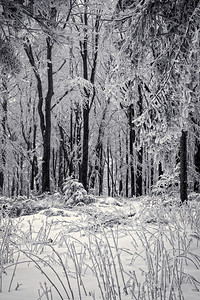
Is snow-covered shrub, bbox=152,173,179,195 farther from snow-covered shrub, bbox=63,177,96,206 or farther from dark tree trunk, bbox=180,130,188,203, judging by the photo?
snow-covered shrub, bbox=63,177,96,206

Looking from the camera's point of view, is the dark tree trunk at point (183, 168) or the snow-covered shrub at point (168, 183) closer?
the dark tree trunk at point (183, 168)

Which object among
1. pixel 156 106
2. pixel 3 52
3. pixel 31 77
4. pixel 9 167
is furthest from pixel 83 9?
pixel 156 106

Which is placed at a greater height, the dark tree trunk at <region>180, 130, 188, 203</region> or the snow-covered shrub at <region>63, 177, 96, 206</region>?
the dark tree trunk at <region>180, 130, 188, 203</region>

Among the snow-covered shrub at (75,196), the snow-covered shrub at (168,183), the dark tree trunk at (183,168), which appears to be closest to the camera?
the dark tree trunk at (183,168)

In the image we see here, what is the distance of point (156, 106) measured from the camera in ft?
15.8

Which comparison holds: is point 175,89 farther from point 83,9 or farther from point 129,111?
point 129,111

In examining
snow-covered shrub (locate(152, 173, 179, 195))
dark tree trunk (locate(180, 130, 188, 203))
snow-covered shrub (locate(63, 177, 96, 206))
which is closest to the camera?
dark tree trunk (locate(180, 130, 188, 203))

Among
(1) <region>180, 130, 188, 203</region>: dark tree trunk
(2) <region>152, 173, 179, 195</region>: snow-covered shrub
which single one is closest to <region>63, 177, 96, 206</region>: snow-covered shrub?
(2) <region>152, 173, 179, 195</region>: snow-covered shrub

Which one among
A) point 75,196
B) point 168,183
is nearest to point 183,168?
point 168,183

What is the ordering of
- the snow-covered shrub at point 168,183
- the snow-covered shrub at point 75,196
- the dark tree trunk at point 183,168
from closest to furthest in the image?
the dark tree trunk at point 183,168 → the snow-covered shrub at point 75,196 → the snow-covered shrub at point 168,183

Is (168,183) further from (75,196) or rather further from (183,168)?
(75,196)

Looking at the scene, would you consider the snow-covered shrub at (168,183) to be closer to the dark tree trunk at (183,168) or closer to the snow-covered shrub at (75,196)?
the dark tree trunk at (183,168)

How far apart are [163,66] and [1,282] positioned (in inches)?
161

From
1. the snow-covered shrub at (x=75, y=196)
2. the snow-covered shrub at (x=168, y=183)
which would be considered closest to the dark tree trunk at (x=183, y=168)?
the snow-covered shrub at (x=168, y=183)
